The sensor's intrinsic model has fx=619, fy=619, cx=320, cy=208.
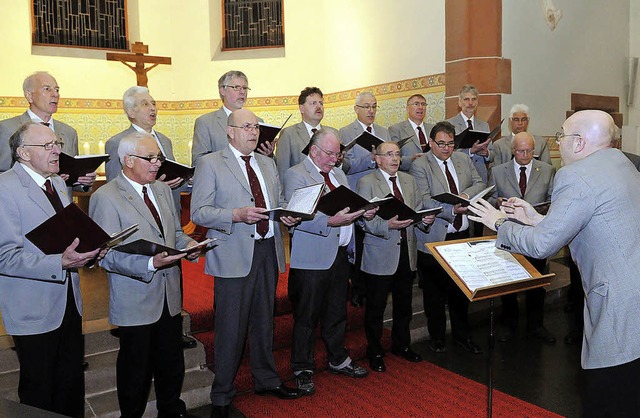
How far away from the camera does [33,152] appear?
2799 millimetres

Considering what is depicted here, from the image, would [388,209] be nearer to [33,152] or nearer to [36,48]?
[33,152]

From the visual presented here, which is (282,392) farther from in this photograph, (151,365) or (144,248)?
(144,248)

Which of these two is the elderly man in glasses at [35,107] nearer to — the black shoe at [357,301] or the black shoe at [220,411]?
the black shoe at [220,411]

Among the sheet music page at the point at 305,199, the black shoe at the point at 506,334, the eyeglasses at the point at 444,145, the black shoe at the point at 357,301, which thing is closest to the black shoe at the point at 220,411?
the sheet music page at the point at 305,199

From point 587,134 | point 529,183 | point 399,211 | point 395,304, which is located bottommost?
point 395,304

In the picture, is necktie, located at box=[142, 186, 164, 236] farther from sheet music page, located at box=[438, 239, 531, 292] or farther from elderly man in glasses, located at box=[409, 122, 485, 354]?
elderly man in glasses, located at box=[409, 122, 485, 354]

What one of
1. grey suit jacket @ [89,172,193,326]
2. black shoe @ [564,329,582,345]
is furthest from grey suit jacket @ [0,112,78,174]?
black shoe @ [564,329,582,345]

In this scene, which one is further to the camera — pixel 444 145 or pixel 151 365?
pixel 444 145

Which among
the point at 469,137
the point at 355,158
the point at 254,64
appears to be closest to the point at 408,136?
the point at 469,137

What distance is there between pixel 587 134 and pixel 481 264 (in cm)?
80

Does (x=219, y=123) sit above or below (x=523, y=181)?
above

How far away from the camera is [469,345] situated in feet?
16.1

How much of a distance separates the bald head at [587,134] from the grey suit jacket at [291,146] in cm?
242

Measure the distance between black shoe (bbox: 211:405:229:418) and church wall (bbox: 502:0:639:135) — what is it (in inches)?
178
